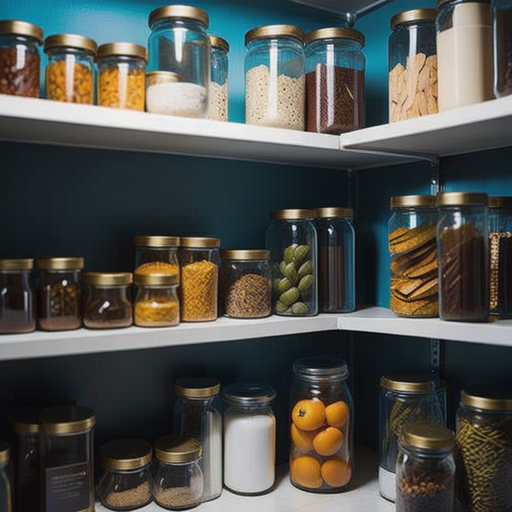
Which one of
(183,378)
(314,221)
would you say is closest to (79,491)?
(183,378)

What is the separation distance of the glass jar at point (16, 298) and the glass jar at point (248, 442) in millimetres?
480

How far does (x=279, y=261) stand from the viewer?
1.38 meters

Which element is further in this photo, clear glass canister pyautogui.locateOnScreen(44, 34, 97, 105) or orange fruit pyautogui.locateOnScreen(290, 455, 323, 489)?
orange fruit pyautogui.locateOnScreen(290, 455, 323, 489)

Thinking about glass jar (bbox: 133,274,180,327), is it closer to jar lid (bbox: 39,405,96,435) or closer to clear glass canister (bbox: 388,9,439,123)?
jar lid (bbox: 39,405,96,435)

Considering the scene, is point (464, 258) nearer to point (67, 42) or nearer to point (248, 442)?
point (248, 442)

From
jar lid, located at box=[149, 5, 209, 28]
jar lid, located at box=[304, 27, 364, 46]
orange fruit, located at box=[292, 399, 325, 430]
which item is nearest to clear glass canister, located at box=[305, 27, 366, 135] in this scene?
jar lid, located at box=[304, 27, 364, 46]

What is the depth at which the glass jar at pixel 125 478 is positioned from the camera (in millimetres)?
1197

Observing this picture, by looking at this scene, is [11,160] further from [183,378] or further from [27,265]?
[183,378]

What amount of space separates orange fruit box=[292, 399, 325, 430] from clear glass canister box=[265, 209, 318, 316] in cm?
19

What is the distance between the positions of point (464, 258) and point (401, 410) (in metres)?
0.38

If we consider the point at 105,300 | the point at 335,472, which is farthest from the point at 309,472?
the point at 105,300

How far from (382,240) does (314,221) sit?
249 mm

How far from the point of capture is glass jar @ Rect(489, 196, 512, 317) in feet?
3.86

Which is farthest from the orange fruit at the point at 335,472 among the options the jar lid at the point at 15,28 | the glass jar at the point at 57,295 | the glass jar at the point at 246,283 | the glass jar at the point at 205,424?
the jar lid at the point at 15,28
